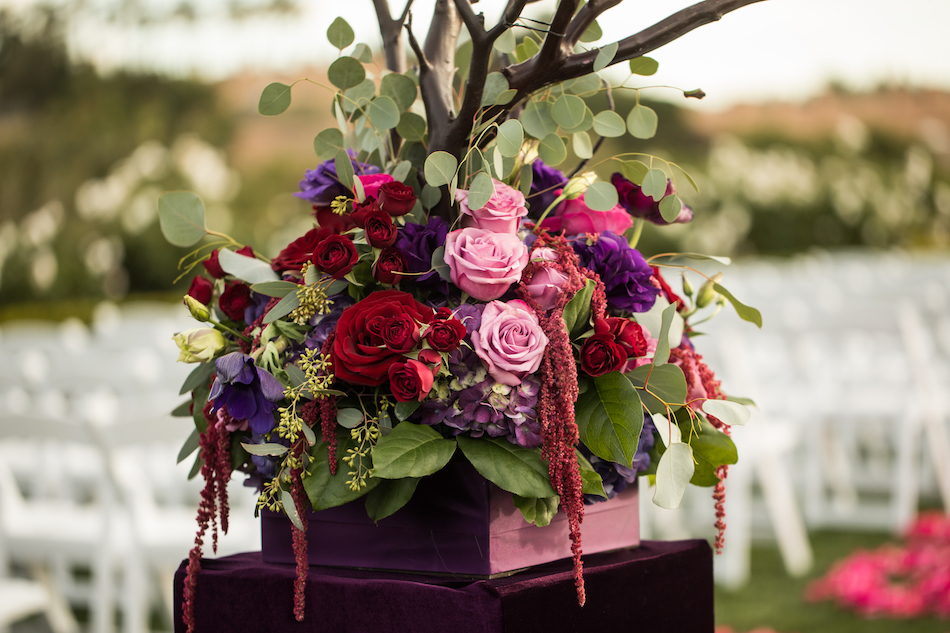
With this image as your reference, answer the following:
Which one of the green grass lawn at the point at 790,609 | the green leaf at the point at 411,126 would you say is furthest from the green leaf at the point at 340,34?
the green grass lawn at the point at 790,609

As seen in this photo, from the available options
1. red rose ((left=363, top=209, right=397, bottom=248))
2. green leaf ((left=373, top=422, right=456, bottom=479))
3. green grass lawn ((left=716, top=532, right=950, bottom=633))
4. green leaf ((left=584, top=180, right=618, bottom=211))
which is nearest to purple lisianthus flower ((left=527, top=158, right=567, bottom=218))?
green leaf ((left=584, top=180, right=618, bottom=211))

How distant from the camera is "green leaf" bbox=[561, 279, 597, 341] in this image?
0.89m

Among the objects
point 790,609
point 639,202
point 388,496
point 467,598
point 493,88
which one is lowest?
point 790,609

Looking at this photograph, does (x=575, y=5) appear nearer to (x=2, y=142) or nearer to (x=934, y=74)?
(x=2, y=142)

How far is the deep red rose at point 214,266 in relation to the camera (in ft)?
3.39

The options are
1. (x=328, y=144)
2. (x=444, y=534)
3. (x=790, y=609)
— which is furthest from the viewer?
(x=790, y=609)

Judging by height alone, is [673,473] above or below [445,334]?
below

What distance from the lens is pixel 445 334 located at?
82 cm

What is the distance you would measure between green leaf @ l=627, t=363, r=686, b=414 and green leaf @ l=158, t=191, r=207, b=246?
1.73 ft

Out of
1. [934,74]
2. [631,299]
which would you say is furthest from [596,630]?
[934,74]

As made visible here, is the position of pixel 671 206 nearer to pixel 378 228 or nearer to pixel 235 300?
pixel 378 228

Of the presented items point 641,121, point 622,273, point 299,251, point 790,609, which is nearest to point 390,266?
point 299,251

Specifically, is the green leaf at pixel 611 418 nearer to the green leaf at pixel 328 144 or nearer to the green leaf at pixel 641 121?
the green leaf at pixel 641 121

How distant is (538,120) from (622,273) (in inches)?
7.6
